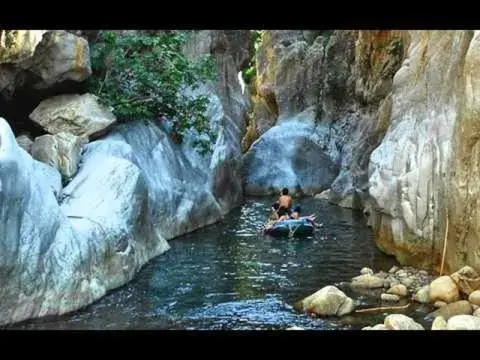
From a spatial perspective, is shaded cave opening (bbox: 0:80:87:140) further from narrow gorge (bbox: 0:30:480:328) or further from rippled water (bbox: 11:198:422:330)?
rippled water (bbox: 11:198:422:330)

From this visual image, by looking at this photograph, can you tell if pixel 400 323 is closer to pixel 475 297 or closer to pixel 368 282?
pixel 475 297

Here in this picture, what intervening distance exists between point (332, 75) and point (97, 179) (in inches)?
790

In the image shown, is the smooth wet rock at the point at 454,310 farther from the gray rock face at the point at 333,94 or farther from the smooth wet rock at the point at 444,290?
the gray rock face at the point at 333,94

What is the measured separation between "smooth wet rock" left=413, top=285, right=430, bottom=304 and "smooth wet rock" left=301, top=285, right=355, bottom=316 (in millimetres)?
1129

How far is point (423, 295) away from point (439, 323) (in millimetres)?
1634

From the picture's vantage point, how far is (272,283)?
11391mm

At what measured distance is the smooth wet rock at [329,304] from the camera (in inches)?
368

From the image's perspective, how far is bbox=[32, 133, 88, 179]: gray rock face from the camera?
1184 cm

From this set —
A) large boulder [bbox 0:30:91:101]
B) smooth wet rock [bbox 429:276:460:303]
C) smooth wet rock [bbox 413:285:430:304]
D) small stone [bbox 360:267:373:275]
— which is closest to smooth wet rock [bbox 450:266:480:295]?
smooth wet rock [bbox 429:276:460:303]

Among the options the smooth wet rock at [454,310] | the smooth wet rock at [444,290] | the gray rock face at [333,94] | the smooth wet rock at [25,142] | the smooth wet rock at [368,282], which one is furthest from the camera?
the gray rock face at [333,94]

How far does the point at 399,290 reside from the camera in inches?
406

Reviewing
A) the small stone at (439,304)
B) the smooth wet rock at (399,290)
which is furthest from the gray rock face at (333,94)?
the small stone at (439,304)

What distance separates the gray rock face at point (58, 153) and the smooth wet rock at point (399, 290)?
6499 mm

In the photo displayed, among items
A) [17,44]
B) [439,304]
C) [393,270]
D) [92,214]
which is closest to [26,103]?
[17,44]
